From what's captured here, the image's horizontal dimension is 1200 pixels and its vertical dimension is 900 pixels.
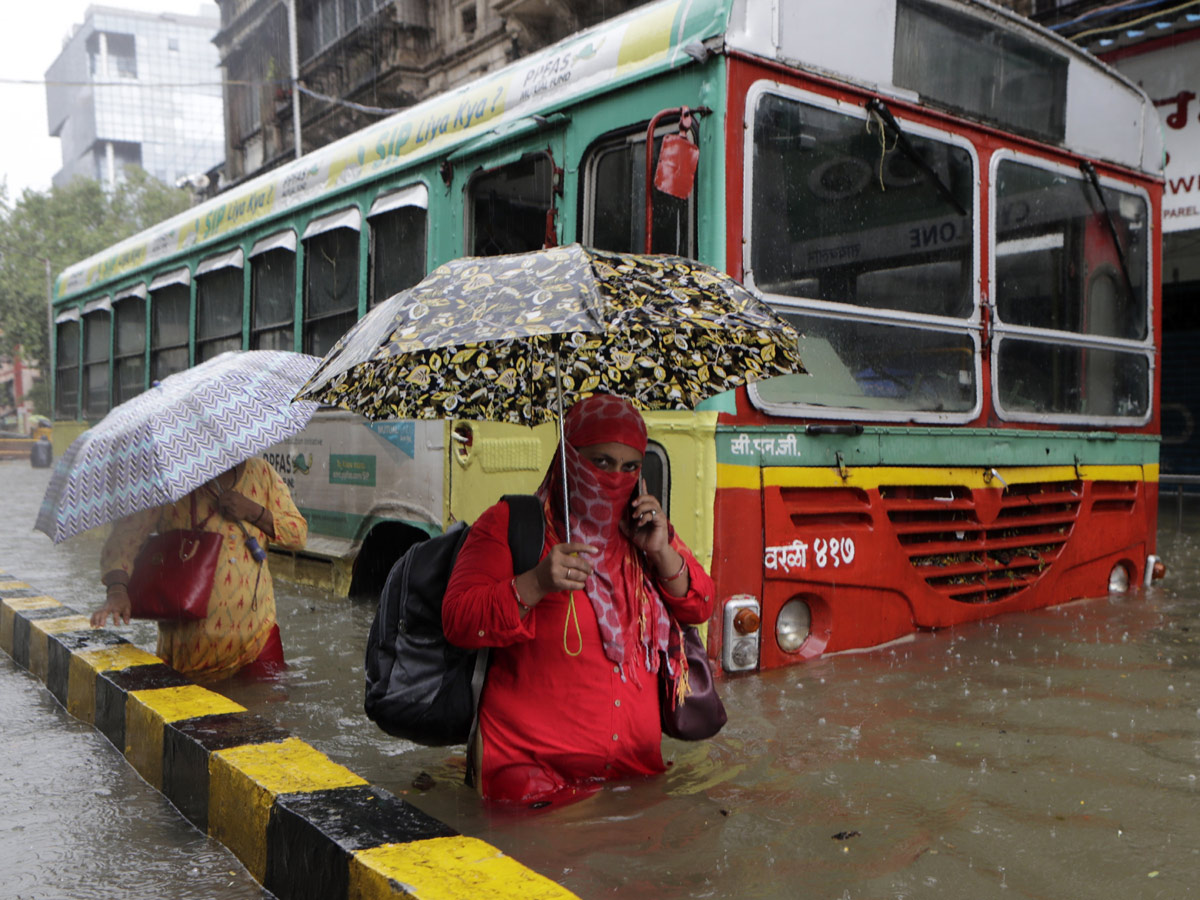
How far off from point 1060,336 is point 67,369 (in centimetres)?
1158

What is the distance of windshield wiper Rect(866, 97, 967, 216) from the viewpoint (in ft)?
15.8

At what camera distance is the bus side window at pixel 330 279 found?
672 cm

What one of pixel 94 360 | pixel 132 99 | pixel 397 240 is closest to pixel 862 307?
pixel 397 240

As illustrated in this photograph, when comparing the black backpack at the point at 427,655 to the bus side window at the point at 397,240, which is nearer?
the black backpack at the point at 427,655

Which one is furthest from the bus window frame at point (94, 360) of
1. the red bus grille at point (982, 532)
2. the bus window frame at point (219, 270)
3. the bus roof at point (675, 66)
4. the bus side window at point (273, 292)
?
the red bus grille at point (982, 532)

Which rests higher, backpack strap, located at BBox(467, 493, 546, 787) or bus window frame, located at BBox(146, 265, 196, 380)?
bus window frame, located at BBox(146, 265, 196, 380)

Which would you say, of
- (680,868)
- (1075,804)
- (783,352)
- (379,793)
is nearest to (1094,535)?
(1075,804)

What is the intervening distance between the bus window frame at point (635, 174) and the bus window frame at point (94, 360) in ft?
26.9

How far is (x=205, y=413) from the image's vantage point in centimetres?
420

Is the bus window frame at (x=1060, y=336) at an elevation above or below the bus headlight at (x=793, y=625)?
above

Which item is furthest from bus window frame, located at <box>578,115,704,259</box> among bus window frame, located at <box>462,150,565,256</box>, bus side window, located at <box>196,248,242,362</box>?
bus side window, located at <box>196,248,242,362</box>

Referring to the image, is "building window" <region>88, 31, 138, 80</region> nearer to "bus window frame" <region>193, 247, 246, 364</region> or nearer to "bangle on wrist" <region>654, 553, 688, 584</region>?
"bus window frame" <region>193, 247, 246, 364</region>

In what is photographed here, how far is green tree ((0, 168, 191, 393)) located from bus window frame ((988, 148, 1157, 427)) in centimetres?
4495

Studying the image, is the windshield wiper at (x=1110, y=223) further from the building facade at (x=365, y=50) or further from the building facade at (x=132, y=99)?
the building facade at (x=132, y=99)
